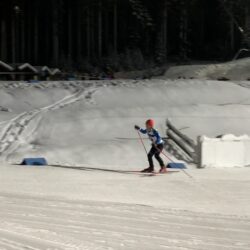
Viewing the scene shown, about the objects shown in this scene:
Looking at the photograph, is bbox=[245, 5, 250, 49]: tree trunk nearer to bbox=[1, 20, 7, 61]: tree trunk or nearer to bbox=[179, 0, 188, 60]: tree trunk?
bbox=[179, 0, 188, 60]: tree trunk

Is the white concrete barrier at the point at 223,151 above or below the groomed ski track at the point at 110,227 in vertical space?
below

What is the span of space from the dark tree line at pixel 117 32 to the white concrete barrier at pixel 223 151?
88.0ft

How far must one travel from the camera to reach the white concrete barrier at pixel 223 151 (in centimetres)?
1530

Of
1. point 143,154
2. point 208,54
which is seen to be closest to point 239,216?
point 143,154

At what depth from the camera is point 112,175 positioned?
1288 centimetres

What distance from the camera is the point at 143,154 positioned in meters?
17.1

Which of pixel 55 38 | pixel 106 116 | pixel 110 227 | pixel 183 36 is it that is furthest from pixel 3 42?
pixel 110 227

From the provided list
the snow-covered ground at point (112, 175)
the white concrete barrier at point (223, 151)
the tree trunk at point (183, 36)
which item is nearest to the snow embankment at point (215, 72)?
the snow-covered ground at point (112, 175)

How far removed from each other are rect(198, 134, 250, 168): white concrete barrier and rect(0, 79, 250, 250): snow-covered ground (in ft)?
2.95

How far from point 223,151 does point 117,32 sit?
35.4m

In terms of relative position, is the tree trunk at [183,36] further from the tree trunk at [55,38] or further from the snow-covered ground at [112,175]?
the snow-covered ground at [112,175]

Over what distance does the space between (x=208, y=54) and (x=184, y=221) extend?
4430 centimetres

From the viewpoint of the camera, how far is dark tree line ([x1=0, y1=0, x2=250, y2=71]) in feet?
143

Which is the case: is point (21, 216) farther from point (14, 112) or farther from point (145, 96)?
point (145, 96)
